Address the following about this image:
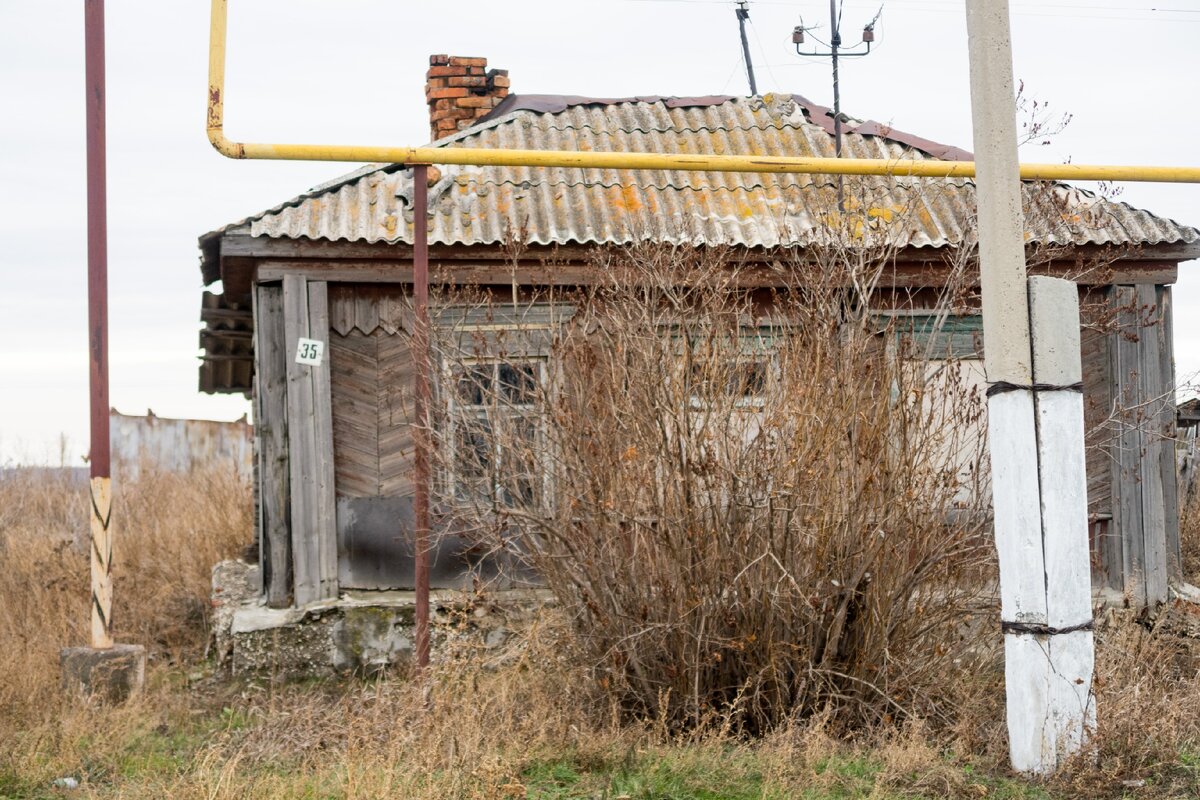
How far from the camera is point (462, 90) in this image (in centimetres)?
1141

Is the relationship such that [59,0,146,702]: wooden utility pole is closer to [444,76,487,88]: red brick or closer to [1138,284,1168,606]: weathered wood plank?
[444,76,487,88]: red brick

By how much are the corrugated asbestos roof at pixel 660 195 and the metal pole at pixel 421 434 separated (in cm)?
150

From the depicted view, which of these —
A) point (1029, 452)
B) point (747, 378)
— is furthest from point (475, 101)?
point (1029, 452)

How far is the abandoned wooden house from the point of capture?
8359 millimetres

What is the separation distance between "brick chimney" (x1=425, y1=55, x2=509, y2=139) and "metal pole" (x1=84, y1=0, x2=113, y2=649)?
402 centimetres

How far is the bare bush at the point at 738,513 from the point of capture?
18.0 ft

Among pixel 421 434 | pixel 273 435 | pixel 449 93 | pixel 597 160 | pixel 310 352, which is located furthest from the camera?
pixel 449 93

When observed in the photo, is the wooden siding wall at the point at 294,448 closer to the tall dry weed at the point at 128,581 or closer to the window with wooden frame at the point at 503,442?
the tall dry weed at the point at 128,581

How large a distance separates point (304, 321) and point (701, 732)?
4.24 m

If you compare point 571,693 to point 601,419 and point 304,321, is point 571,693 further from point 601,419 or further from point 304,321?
point 304,321

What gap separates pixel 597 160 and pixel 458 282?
6.64ft

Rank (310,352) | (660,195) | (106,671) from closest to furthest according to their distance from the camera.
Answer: (106,671) < (310,352) < (660,195)

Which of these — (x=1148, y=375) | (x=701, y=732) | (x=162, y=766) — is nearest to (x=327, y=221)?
(x=162, y=766)

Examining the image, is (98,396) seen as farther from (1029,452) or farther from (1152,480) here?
(1152,480)
